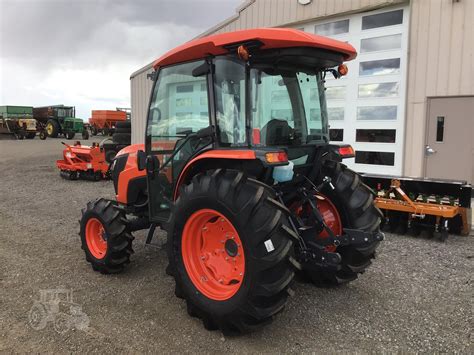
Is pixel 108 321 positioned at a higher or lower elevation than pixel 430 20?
lower

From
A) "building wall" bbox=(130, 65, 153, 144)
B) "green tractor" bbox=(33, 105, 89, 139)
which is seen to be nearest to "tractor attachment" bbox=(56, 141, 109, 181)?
"building wall" bbox=(130, 65, 153, 144)

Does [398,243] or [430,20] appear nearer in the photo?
[398,243]

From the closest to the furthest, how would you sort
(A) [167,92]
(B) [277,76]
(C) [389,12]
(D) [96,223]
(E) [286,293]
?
1. (E) [286,293]
2. (B) [277,76]
3. (A) [167,92]
4. (D) [96,223]
5. (C) [389,12]

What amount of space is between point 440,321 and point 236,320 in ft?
5.46

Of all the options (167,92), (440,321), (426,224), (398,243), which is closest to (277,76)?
(167,92)

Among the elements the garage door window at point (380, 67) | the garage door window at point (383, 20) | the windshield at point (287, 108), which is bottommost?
the windshield at point (287, 108)

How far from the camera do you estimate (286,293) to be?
2719mm

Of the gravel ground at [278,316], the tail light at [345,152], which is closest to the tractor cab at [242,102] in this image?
the tail light at [345,152]

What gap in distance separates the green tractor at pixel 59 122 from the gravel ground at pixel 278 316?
28.1 m

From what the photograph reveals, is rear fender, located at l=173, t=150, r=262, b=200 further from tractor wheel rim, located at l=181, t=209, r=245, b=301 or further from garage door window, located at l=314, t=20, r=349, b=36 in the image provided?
garage door window, located at l=314, t=20, r=349, b=36

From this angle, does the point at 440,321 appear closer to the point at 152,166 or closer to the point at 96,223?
the point at 152,166

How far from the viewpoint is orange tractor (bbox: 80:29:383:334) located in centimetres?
271

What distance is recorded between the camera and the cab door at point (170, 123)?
3.36 m

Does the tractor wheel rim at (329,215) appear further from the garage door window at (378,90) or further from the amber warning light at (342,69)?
the garage door window at (378,90)
